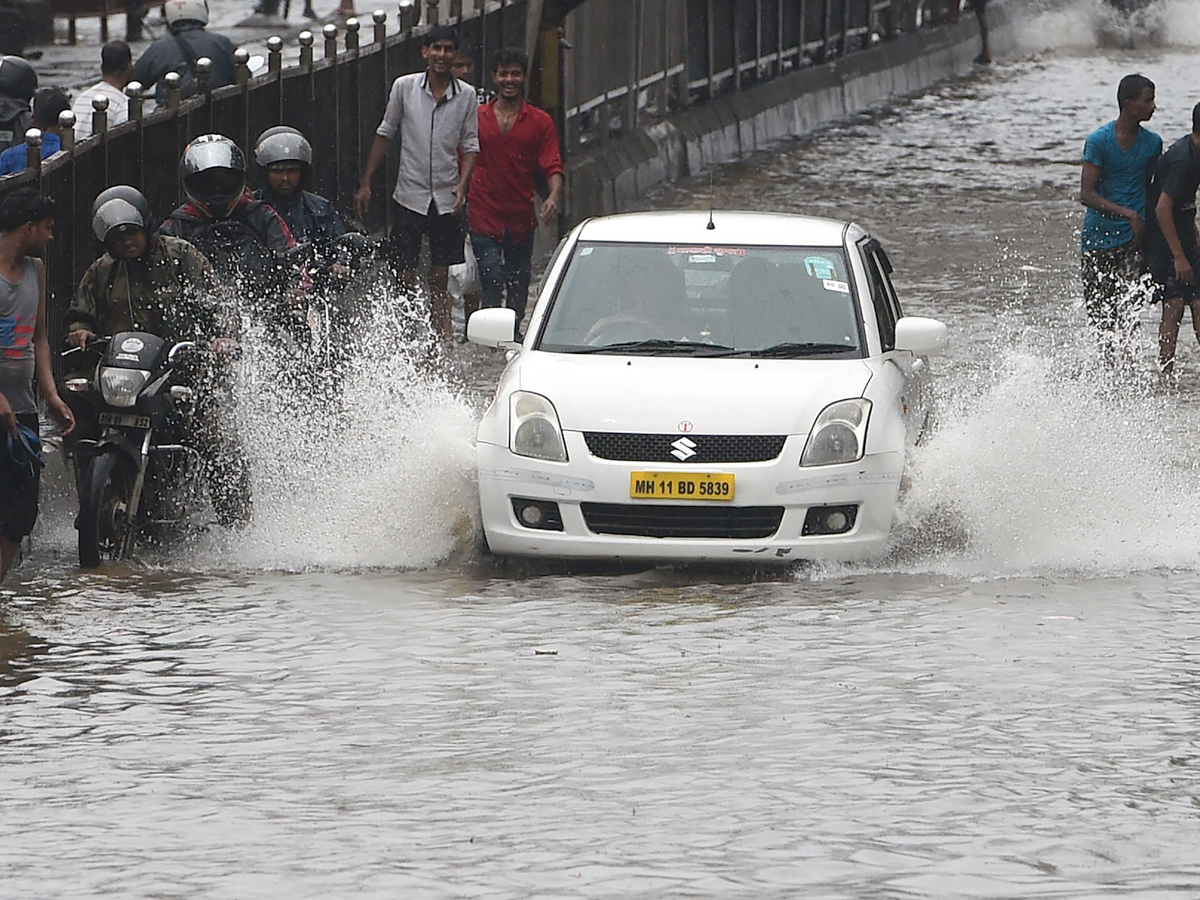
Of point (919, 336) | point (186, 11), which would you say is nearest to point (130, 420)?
point (919, 336)

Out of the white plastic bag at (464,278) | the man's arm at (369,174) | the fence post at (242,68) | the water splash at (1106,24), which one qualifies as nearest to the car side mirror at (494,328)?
the man's arm at (369,174)

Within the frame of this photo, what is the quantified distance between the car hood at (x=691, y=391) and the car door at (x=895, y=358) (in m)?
0.34

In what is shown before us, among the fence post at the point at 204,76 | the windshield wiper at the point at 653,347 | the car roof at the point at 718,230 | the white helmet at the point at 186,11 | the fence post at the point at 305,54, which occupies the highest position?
the white helmet at the point at 186,11

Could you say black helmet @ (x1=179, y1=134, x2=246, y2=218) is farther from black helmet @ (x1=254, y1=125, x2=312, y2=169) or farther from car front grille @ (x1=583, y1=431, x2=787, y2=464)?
car front grille @ (x1=583, y1=431, x2=787, y2=464)

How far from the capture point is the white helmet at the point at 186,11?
16.0 m

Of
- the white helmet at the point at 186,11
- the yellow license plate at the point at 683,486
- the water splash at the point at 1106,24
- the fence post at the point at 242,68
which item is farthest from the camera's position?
the water splash at the point at 1106,24

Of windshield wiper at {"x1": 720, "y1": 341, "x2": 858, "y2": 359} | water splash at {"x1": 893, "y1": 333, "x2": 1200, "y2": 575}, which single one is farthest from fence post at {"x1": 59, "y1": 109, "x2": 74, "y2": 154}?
water splash at {"x1": 893, "y1": 333, "x2": 1200, "y2": 575}

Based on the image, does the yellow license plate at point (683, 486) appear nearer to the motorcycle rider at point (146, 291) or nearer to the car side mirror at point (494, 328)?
the car side mirror at point (494, 328)

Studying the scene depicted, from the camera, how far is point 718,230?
10.9 meters

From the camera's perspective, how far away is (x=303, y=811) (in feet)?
20.6

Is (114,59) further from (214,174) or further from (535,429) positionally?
(535,429)

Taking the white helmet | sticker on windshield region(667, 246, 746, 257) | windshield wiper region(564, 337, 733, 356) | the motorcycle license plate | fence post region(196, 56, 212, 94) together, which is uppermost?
the white helmet

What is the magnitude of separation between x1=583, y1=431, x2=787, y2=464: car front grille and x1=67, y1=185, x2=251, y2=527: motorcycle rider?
6.53 feet

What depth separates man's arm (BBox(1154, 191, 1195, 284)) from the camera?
1391 centimetres
